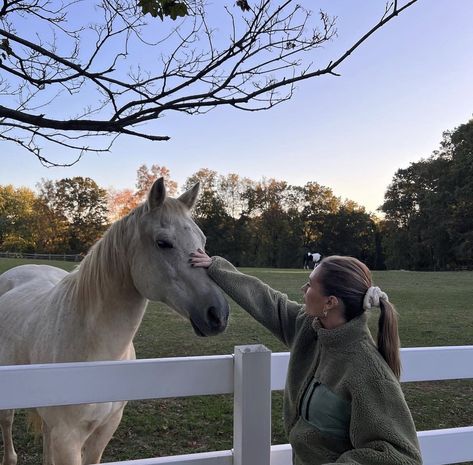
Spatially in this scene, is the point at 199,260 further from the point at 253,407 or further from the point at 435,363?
the point at 435,363

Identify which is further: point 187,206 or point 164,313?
point 164,313

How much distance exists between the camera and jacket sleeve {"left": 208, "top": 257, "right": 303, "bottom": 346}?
2.03m

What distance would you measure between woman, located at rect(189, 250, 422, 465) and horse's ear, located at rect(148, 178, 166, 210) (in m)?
1.11

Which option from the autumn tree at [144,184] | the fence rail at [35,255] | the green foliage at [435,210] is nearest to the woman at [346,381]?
the autumn tree at [144,184]

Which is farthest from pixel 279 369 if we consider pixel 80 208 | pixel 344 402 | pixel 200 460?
pixel 80 208

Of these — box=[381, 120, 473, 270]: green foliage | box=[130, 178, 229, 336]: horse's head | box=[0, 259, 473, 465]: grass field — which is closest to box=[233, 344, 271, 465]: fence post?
box=[130, 178, 229, 336]: horse's head

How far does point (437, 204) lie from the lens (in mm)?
43156

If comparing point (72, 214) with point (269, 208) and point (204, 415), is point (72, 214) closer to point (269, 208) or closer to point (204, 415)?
point (269, 208)

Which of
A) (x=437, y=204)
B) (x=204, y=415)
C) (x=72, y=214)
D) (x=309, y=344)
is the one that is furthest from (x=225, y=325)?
(x=437, y=204)

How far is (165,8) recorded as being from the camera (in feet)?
8.51

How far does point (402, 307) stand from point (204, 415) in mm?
10417

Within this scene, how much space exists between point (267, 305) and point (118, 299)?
3.32 ft

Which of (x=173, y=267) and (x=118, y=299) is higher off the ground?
(x=173, y=267)

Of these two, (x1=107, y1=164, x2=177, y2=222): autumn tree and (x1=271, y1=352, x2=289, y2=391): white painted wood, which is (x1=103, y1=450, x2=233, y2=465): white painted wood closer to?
(x1=271, y1=352, x2=289, y2=391): white painted wood
